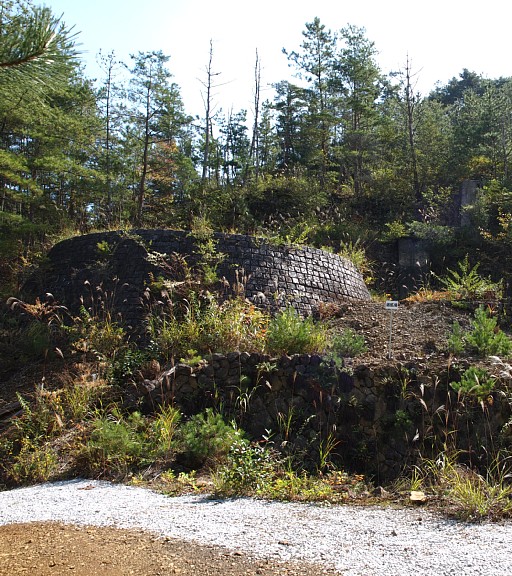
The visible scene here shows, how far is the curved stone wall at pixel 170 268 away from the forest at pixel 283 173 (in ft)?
2.79

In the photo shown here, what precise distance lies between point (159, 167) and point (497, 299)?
1256cm

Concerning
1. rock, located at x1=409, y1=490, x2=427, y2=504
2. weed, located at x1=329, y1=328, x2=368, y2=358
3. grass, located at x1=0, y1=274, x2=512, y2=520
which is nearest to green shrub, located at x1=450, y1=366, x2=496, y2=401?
grass, located at x1=0, y1=274, x2=512, y2=520

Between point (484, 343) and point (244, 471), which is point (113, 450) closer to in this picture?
point (244, 471)

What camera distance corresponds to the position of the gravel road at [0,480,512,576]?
2885 millimetres

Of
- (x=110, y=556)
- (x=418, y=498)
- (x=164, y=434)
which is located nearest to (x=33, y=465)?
(x=164, y=434)

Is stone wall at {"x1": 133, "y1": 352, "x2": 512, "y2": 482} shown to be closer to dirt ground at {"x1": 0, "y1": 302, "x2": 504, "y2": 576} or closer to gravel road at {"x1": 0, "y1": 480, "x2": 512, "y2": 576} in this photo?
gravel road at {"x1": 0, "y1": 480, "x2": 512, "y2": 576}

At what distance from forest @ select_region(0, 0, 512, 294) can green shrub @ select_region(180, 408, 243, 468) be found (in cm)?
541

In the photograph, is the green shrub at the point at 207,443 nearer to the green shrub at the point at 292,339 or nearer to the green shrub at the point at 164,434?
the green shrub at the point at 164,434

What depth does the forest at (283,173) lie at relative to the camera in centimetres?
1313

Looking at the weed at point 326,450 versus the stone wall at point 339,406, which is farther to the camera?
the stone wall at point 339,406

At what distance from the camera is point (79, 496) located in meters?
4.46

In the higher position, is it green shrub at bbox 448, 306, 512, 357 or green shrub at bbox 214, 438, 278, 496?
green shrub at bbox 448, 306, 512, 357

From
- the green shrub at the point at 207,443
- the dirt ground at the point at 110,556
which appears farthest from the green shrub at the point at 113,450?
the dirt ground at the point at 110,556

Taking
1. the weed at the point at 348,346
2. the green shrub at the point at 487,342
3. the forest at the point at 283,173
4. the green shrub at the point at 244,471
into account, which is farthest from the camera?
the forest at the point at 283,173
